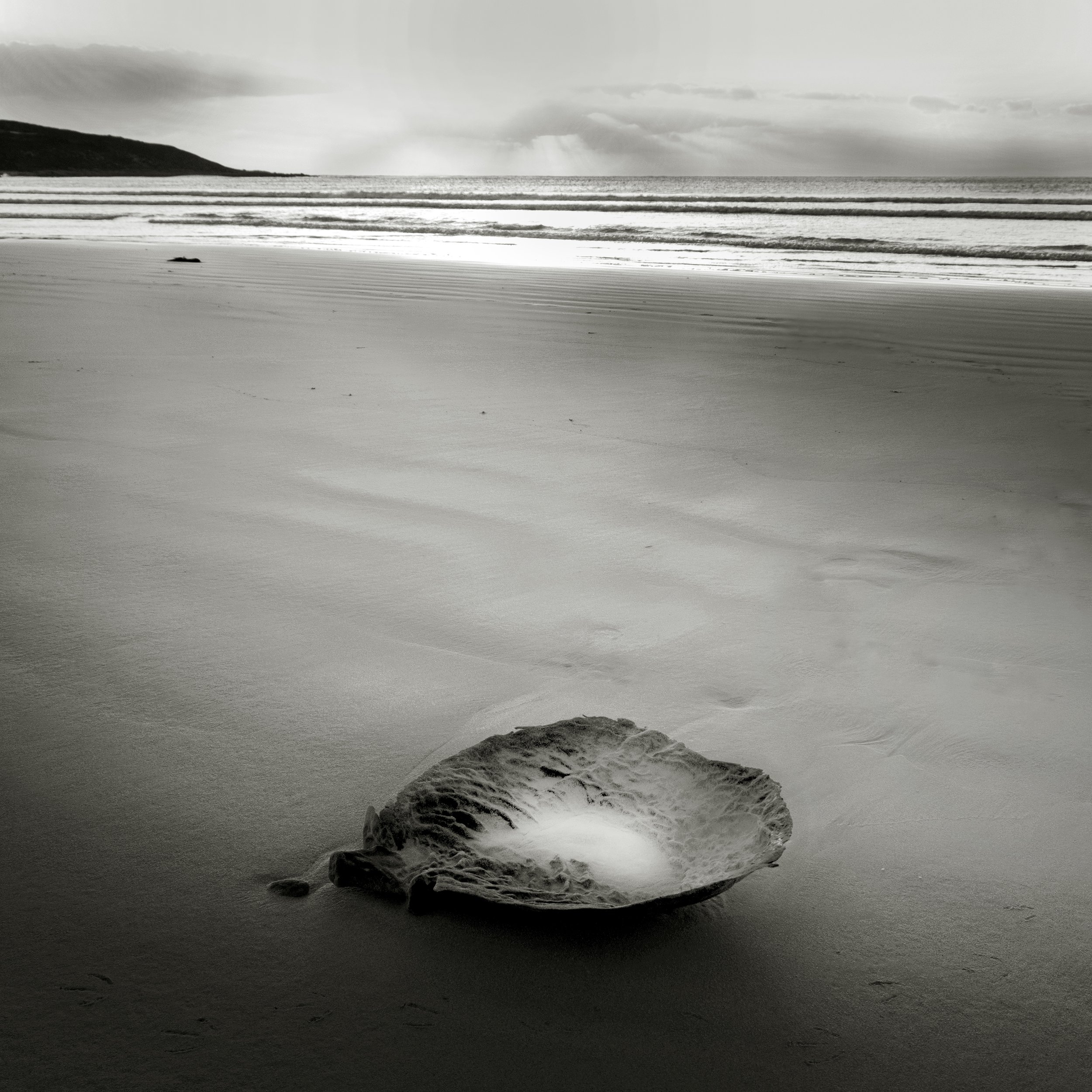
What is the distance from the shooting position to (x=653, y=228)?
1540cm

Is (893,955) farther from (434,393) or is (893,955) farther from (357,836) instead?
(434,393)

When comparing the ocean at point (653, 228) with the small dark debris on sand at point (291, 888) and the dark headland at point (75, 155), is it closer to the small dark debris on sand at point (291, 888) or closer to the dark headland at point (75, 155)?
the small dark debris on sand at point (291, 888)

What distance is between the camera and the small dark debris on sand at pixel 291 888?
48.4 inches

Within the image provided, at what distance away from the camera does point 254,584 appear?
2.17 m

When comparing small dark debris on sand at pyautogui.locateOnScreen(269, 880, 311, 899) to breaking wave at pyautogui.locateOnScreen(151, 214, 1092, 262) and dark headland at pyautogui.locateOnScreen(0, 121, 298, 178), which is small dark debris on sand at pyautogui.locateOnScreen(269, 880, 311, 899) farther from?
dark headland at pyautogui.locateOnScreen(0, 121, 298, 178)

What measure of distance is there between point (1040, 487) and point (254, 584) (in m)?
2.35

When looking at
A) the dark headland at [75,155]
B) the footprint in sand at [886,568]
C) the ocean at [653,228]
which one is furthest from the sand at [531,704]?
the dark headland at [75,155]

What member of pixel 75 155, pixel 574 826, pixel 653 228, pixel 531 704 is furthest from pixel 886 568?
pixel 75 155

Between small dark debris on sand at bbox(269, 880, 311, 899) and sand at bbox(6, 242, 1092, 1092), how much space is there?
0.6 inches

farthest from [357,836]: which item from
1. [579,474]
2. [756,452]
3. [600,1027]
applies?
[756,452]

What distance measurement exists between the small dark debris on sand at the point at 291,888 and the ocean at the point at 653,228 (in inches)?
347

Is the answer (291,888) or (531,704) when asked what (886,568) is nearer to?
(531,704)

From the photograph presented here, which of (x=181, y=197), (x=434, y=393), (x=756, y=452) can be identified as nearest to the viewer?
(x=756, y=452)

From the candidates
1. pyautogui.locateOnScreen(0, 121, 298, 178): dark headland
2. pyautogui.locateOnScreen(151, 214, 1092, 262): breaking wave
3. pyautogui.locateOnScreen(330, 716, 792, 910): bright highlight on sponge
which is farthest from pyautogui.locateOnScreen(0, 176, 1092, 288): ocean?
pyautogui.locateOnScreen(0, 121, 298, 178): dark headland
